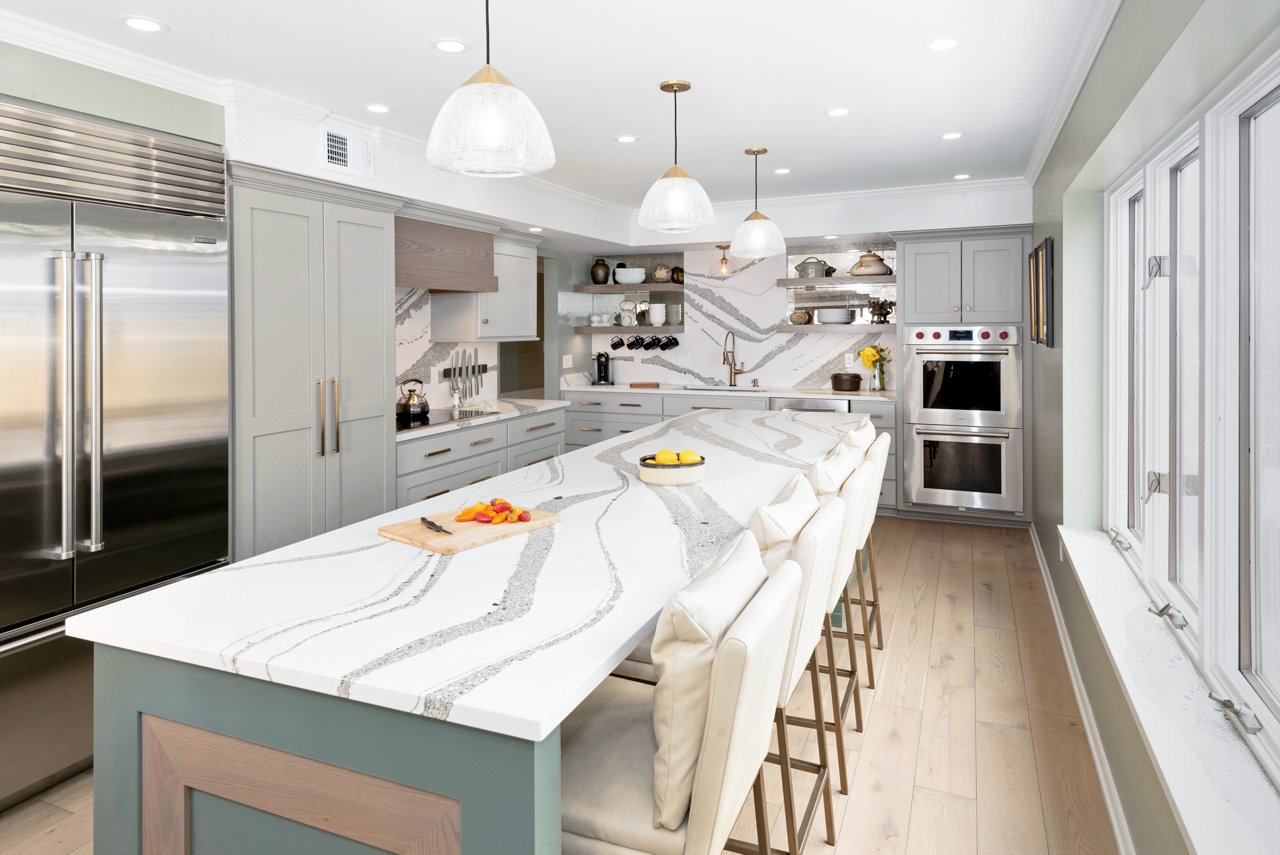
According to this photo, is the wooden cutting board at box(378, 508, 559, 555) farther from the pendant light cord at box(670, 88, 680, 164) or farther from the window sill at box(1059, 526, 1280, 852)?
the pendant light cord at box(670, 88, 680, 164)

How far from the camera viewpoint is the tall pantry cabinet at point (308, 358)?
3.30 meters

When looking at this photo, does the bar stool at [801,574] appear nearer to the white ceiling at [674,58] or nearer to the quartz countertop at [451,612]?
the quartz countertop at [451,612]

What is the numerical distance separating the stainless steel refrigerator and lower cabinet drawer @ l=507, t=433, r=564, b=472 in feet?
7.70

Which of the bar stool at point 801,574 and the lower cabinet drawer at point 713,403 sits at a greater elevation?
the lower cabinet drawer at point 713,403

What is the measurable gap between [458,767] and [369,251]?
3247 mm

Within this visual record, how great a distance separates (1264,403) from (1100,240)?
1993 millimetres

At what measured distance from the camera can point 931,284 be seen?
578 cm

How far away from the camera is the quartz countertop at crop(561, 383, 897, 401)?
20.0ft

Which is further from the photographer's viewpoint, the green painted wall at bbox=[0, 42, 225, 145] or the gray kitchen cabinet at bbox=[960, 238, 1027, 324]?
the gray kitchen cabinet at bbox=[960, 238, 1027, 324]

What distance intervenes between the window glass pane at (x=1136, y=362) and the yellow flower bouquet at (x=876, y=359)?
3179 millimetres

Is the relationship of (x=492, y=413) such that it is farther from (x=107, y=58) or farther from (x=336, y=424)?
(x=107, y=58)

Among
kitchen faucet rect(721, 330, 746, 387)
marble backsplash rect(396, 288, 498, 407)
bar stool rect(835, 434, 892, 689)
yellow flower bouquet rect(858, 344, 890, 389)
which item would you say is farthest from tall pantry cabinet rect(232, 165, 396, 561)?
yellow flower bouquet rect(858, 344, 890, 389)

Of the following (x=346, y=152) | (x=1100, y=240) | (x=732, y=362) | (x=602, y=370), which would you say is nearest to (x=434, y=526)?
(x=346, y=152)

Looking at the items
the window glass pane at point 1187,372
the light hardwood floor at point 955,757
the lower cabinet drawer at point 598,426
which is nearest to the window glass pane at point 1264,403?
the window glass pane at point 1187,372
